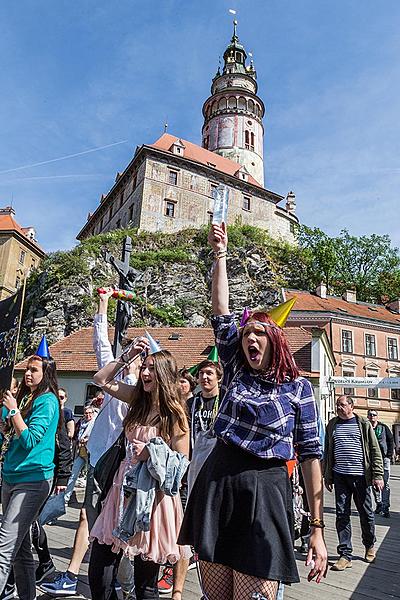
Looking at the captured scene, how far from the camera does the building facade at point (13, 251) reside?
54.4 meters

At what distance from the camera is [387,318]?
42125 mm

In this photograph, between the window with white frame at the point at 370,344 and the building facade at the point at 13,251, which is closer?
the window with white frame at the point at 370,344

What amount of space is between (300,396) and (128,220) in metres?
50.0

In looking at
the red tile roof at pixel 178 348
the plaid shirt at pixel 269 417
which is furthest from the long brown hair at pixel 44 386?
the red tile roof at pixel 178 348

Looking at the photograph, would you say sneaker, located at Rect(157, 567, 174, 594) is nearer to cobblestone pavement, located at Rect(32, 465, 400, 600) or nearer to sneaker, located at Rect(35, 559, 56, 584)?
cobblestone pavement, located at Rect(32, 465, 400, 600)

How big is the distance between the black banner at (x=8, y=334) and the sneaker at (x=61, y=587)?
1.84m

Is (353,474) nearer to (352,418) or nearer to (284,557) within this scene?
(352,418)

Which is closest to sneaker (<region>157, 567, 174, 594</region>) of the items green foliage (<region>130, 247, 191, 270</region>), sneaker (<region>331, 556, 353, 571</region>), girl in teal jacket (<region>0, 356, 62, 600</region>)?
girl in teal jacket (<region>0, 356, 62, 600</region>)

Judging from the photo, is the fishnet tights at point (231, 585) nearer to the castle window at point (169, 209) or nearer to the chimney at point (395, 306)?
the chimney at point (395, 306)

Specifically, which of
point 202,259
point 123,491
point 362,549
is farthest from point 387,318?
point 123,491

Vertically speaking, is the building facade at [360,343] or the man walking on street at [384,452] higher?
the building facade at [360,343]

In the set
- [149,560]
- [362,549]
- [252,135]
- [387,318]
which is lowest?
[362,549]

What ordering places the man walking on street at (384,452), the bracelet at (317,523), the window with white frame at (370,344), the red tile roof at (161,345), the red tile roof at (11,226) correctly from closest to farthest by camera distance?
1. the bracelet at (317,523)
2. the man walking on street at (384,452)
3. the red tile roof at (161,345)
4. the window with white frame at (370,344)
5. the red tile roof at (11,226)

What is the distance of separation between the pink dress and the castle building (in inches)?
1666
